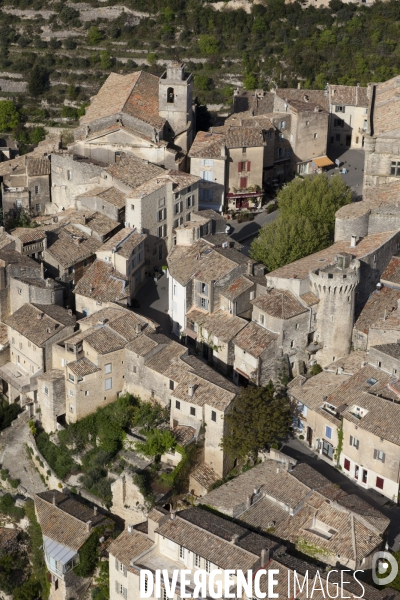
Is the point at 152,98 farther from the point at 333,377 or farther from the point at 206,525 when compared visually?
the point at 206,525

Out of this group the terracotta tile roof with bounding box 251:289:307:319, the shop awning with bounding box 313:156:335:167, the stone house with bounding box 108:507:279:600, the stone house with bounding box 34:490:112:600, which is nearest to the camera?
the stone house with bounding box 108:507:279:600

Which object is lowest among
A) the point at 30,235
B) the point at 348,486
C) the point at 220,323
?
the point at 348,486

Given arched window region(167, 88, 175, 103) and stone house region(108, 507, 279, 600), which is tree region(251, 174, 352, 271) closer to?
arched window region(167, 88, 175, 103)

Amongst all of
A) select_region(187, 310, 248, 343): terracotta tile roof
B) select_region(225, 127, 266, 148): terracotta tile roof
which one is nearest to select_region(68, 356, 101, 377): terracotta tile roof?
select_region(187, 310, 248, 343): terracotta tile roof

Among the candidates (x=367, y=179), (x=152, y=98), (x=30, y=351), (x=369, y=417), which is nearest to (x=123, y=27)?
(x=152, y=98)

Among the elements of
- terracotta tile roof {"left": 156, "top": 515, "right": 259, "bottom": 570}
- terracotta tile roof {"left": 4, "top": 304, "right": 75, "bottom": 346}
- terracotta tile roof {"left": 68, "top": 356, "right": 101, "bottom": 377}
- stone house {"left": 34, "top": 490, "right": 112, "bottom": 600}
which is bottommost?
stone house {"left": 34, "top": 490, "right": 112, "bottom": 600}

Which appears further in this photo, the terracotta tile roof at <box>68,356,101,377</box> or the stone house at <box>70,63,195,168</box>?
the stone house at <box>70,63,195,168</box>

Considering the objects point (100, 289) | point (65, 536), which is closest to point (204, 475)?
point (65, 536)

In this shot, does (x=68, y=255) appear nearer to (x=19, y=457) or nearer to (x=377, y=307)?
(x=19, y=457)
